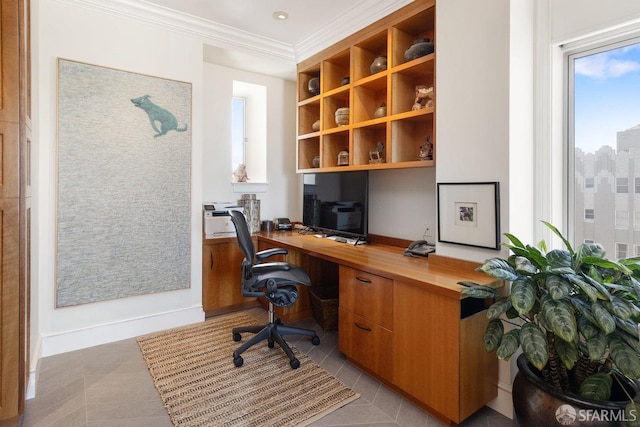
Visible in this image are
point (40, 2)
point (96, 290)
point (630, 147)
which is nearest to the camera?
point (630, 147)

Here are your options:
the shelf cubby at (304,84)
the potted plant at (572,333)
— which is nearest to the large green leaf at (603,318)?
the potted plant at (572,333)

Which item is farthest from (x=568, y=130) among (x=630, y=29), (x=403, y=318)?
(x=403, y=318)

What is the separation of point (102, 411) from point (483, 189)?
2.53 metres

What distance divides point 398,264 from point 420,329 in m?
0.48

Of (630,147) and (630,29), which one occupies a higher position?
(630,29)

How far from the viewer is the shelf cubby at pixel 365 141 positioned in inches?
119

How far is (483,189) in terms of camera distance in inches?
80.0

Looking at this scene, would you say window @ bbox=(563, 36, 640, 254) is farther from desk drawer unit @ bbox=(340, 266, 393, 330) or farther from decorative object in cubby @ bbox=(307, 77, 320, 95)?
decorative object in cubby @ bbox=(307, 77, 320, 95)

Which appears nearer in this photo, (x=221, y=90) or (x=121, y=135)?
(x=121, y=135)

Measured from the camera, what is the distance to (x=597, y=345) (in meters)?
1.31

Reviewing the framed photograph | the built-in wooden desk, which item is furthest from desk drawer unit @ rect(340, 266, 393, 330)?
the framed photograph

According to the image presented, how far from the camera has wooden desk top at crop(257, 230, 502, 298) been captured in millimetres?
1854

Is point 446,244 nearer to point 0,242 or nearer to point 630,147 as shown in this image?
point 630,147

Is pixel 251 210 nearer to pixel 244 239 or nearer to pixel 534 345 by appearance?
pixel 244 239
